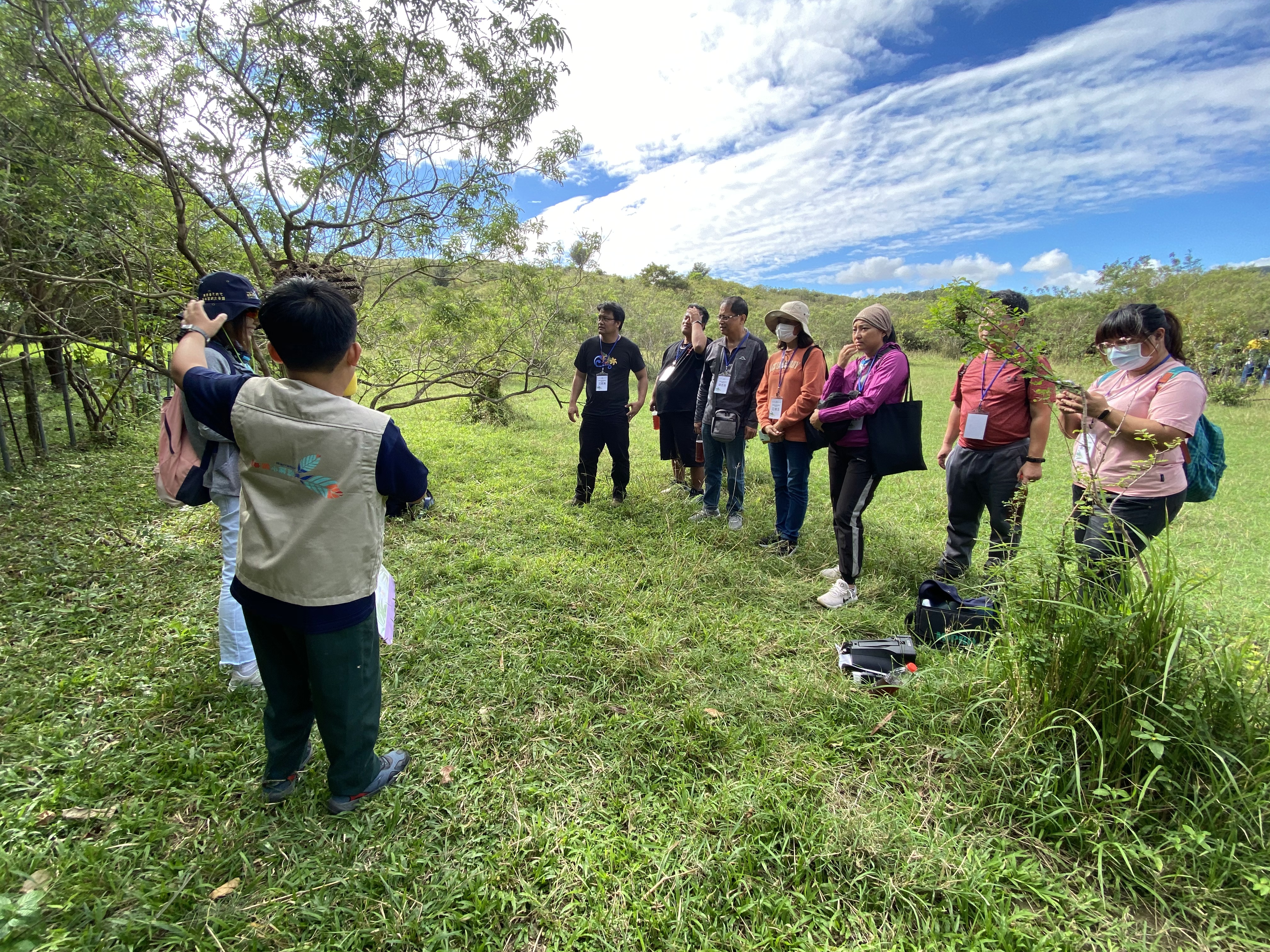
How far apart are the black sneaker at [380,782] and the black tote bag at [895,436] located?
10.0 feet

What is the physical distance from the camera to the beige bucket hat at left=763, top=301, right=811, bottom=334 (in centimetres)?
413


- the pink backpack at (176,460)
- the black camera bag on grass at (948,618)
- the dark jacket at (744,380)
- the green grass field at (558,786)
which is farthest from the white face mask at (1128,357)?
the pink backpack at (176,460)

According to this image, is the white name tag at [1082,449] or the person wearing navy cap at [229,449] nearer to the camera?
the person wearing navy cap at [229,449]

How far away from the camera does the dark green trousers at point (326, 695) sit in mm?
1686

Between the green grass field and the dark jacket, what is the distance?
4.75 feet

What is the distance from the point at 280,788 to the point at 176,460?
4.60ft

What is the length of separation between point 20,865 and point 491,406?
917 cm

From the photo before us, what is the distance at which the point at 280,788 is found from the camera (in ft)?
6.42

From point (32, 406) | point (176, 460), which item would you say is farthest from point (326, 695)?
point (32, 406)

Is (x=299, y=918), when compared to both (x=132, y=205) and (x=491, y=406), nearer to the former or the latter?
(x=132, y=205)

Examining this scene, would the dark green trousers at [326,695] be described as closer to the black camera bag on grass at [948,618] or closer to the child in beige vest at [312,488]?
the child in beige vest at [312,488]

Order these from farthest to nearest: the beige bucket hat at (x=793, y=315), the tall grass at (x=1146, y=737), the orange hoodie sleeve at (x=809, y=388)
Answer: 1. the beige bucket hat at (x=793, y=315)
2. the orange hoodie sleeve at (x=809, y=388)
3. the tall grass at (x=1146, y=737)

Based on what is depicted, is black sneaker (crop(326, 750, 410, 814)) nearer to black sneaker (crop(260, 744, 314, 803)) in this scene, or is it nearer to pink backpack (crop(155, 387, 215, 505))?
black sneaker (crop(260, 744, 314, 803))

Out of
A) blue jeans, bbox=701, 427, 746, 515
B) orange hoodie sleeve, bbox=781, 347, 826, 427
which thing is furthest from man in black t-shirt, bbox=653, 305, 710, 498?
orange hoodie sleeve, bbox=781, 347, 826, 427
